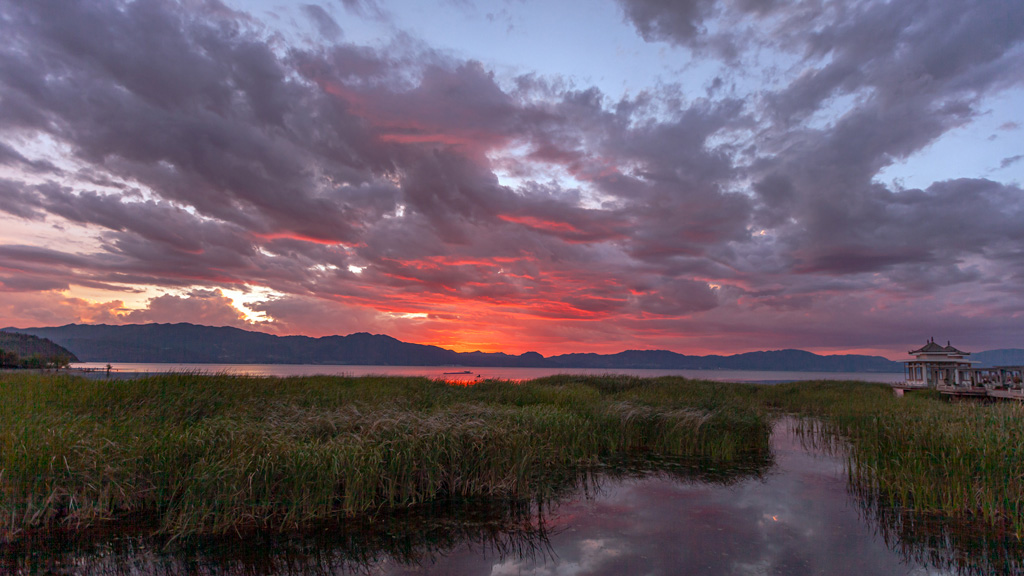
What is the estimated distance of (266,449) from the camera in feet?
30.9

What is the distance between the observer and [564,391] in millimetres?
24375

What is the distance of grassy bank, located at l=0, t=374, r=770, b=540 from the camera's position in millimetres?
8094

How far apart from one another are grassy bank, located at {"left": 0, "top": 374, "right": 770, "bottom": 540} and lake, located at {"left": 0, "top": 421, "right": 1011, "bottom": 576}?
0.75 m

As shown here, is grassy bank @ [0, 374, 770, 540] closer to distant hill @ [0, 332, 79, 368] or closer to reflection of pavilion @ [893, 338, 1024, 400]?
reflection of pavilion @ [893, 338, 1024, 400]

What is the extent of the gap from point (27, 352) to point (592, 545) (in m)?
81.7

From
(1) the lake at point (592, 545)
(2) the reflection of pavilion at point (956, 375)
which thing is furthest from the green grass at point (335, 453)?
(2) the reflection of pavilion at point (956, 375)

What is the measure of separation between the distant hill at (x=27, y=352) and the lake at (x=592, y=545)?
52762 mm

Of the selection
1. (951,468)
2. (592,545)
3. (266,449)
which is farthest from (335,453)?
(951,468)

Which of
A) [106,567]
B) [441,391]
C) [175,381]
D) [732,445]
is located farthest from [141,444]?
[732,445]

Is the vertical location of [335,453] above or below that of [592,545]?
above

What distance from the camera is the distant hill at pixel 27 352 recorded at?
44172 millimetres

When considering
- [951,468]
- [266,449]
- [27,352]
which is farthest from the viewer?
[27,352]

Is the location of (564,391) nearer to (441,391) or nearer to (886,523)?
(441,391)

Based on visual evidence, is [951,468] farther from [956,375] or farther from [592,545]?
[956,375]
